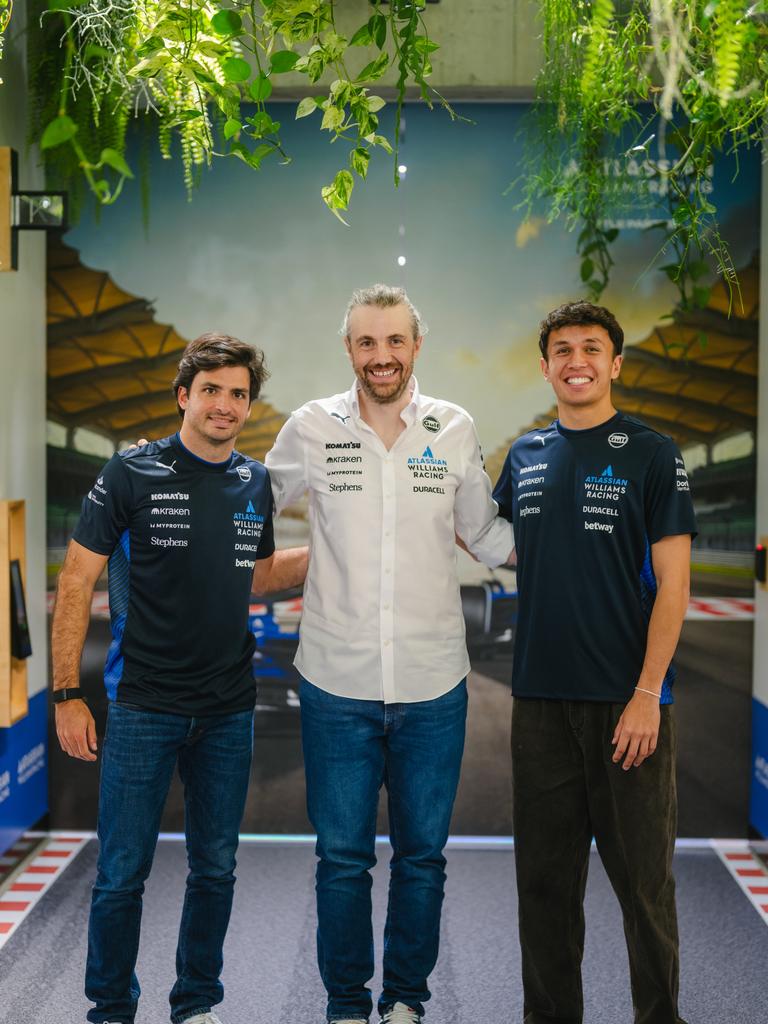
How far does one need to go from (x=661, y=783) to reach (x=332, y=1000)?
0.94 meters

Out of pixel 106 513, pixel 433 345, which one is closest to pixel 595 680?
pixel 106 513

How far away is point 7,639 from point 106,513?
4.19 feet

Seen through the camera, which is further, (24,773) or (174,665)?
(24,773)

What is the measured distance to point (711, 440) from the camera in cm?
384

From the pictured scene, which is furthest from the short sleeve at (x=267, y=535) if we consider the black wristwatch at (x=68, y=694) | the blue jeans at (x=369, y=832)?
the black wristwatch at (x=68, y=694)

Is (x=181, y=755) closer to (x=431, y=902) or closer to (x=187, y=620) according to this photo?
(x=187, y=620)

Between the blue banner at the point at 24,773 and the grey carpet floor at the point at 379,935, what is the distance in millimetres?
260

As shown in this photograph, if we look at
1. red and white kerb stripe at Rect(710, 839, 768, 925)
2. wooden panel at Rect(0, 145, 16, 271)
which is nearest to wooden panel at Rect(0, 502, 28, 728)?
wooden panel at Rect(0, 145, 16, 271)

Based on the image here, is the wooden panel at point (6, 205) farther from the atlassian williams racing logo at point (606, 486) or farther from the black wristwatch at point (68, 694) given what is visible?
the atlassian williams racing logo at point (606, 486)

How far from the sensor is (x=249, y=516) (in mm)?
2404

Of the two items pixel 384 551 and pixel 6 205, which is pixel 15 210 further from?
pixel 384 551

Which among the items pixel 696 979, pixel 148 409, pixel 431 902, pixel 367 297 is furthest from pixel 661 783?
pixel 148 409

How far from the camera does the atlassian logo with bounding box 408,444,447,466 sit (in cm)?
244

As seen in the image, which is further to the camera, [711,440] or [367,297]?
[711,440]
